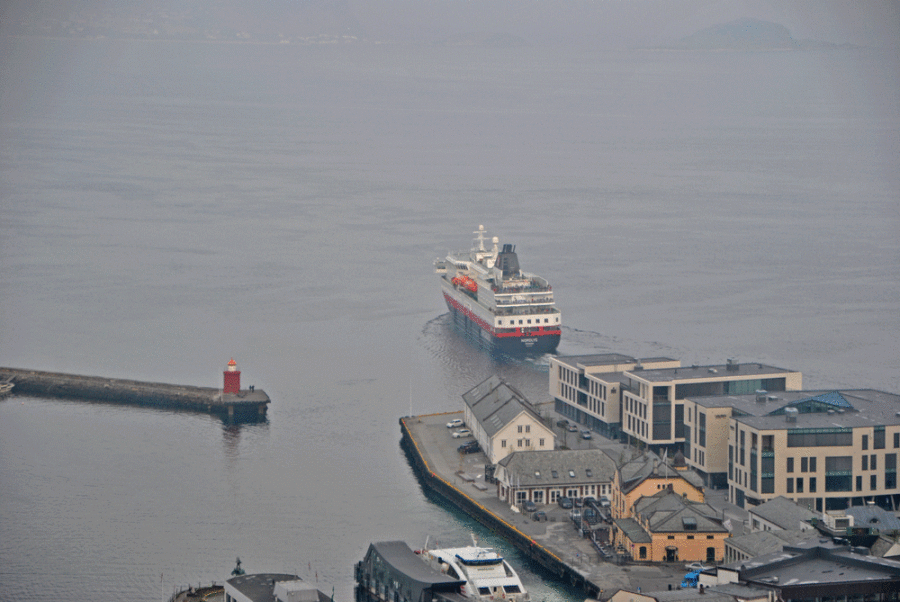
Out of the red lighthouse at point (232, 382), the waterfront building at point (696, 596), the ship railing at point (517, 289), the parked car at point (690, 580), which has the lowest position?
the parked car at point (690, 580)

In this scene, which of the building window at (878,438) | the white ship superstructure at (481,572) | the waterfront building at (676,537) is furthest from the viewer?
the building window at (878,438)

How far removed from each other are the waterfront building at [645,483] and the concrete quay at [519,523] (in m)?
1.10

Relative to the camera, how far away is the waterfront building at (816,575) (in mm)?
22719

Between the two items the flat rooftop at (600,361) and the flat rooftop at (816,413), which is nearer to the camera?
the flat rooftop at (816,413)

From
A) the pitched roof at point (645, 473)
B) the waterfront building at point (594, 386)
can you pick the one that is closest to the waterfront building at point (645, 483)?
the pitched roof at point (645, 473)

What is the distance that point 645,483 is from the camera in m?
28.9

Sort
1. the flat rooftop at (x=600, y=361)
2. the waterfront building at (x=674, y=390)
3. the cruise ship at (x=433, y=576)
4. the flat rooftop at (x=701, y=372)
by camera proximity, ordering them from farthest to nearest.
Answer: the flat rooftop at (x=600, y=361)
the flat rooftop at (x=701, y=372)
the waterfront building at (x=674, y=390)
the cruise ship at (x=433, y=576)

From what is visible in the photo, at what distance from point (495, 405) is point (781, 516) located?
31.9 feet

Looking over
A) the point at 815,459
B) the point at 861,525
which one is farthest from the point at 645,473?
the point at 861,525

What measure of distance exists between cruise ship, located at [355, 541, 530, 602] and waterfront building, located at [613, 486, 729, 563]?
321 cm

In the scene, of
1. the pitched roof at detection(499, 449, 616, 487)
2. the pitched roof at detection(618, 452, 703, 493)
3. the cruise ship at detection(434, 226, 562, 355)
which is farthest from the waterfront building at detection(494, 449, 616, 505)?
the cruise ship at detection(434, 226, 562, 355)

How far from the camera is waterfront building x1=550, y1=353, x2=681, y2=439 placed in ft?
120

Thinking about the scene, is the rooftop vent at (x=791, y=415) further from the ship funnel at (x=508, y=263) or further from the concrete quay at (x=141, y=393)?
the ship funnel at (x=508, y=263)

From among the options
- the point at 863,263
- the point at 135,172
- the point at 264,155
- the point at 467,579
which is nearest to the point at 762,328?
the point at 863,263
